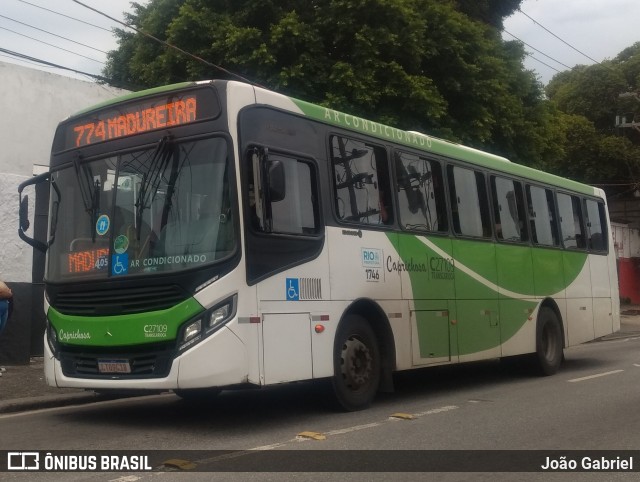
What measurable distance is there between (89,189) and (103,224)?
19.7 inches

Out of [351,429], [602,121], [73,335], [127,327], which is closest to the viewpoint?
[127,327]

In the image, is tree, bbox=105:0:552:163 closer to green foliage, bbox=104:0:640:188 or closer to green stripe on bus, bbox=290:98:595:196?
green foliage, bbox=104:0:640:188

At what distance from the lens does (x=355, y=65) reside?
18234 mm

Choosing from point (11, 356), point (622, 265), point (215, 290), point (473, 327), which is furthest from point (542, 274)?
point (622, 265)

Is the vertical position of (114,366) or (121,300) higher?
(121,300)

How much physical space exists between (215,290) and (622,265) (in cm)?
3746

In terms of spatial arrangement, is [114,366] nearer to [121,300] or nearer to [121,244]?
[121,300]

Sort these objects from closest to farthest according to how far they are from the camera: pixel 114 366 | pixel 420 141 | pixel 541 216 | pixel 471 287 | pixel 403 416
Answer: pixel 114 366
pixel 403 416
pixel 420 141
pixel 471 287
pixel 541 216

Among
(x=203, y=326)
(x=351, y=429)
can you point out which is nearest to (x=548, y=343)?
(x=351, y=429)

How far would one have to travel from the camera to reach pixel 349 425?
26.6 ft

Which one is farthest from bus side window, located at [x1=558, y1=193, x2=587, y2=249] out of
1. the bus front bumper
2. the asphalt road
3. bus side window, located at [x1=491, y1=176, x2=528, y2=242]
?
the bus front bumper

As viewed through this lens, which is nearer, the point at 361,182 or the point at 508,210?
the point at 361,182

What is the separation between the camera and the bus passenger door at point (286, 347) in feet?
25.1

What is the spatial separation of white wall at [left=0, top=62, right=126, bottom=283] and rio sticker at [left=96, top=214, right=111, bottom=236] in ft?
21.7
